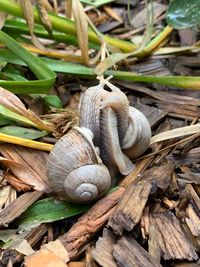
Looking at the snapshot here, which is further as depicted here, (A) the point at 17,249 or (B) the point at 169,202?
(B) the point at 169,202

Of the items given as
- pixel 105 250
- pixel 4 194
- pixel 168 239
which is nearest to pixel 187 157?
pixel 168 239

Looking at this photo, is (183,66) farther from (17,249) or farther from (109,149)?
(17,249)

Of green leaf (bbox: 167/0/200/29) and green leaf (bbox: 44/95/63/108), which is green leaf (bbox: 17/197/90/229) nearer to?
green leaf (bbox: 44/95/63/108)

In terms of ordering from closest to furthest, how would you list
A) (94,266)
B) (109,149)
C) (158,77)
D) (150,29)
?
(94,266) → (109,149) → (158,77) → (150,29)

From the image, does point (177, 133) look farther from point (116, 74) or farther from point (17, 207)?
point (17, 207)

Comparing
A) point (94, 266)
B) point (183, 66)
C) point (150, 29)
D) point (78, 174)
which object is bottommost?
point (94, 266)

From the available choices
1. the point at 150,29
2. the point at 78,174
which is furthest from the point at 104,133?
the point at 150,29
